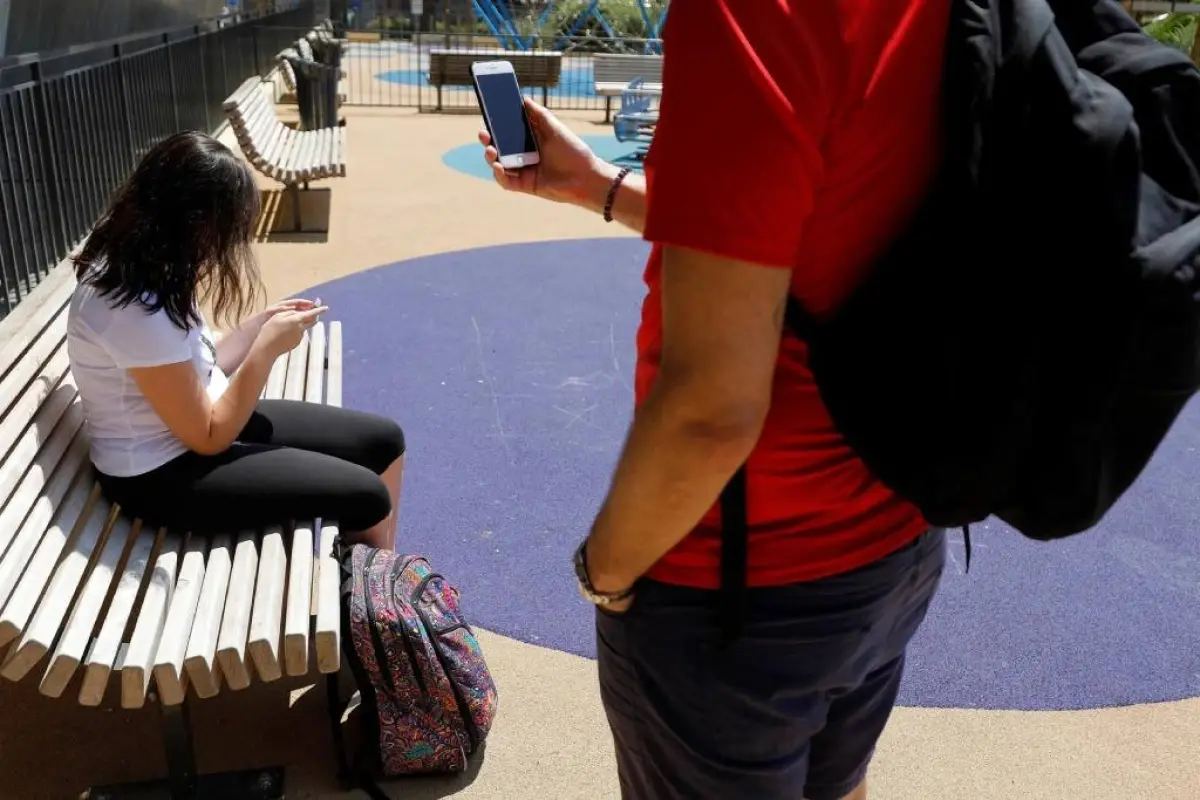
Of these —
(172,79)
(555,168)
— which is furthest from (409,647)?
(172,79)

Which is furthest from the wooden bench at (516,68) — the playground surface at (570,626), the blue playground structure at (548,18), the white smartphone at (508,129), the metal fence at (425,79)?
the white smartphone at (508,129)

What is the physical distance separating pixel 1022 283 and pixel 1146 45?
36 centimetres

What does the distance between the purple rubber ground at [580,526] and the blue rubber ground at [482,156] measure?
4.93 meters

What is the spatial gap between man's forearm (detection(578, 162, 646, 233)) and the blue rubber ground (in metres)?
8.55

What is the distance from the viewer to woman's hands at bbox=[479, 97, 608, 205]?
6.79ft

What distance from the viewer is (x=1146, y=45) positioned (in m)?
1.20

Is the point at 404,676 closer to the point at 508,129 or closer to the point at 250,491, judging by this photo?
the point at 250,491

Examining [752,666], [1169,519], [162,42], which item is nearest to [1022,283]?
[752,666]

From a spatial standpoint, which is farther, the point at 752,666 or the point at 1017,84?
the point at 752,666

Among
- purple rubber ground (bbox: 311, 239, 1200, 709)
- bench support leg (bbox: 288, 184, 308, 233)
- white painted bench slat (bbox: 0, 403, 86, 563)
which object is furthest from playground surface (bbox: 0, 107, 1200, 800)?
bench support leg (bbox: 288, 184, 308, 233)

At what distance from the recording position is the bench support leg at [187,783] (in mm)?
2373

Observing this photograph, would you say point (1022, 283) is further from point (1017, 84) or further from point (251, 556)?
point (251, 556)

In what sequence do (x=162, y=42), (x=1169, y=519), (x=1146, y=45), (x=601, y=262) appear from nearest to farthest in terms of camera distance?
1. (x=1146, y=45)
2. (x=1169, y=519)
3. (x=601, y=262)
4. (x=162, y=42)

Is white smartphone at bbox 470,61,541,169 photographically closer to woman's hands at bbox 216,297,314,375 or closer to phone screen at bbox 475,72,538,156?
phone screen at bbox 475,72,538,156
